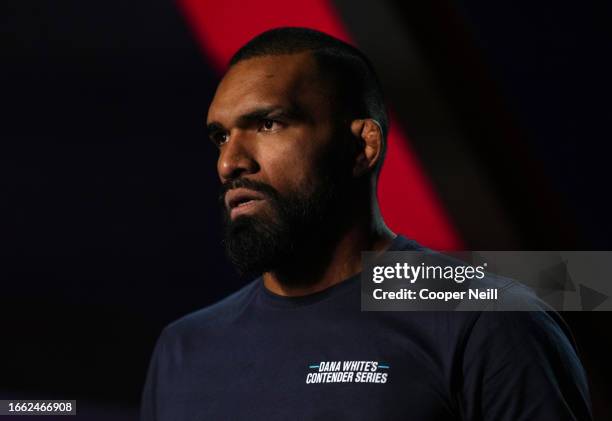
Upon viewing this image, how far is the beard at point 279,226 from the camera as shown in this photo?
142cm

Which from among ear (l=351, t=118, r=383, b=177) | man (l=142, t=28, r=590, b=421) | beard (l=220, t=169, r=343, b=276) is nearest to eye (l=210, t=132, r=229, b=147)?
man (l=142, t=28, r=590, b=421)

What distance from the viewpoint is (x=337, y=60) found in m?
1.54

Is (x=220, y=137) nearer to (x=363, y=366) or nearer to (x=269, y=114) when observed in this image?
(x=269, y=114)

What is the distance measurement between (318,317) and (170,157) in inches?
34.0

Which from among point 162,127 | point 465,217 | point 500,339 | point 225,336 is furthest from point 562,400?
point 162,127

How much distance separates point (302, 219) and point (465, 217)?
0.70 meters

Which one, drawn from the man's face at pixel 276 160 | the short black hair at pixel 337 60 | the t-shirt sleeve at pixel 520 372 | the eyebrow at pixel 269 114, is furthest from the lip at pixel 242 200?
the t-shirt sleeve at pixel 520 372

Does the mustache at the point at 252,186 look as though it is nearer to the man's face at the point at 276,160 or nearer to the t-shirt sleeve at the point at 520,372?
the man's face at the point at 276,160

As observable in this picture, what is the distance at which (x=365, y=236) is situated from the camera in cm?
147

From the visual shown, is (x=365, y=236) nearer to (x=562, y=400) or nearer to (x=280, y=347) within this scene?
(x=280, y=347)

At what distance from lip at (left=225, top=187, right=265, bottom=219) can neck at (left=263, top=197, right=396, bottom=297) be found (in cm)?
14

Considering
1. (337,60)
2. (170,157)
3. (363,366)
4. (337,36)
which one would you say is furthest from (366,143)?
(170,157)

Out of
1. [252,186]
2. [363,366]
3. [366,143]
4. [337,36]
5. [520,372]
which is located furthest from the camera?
[337,36]

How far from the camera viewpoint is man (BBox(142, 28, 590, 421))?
48.4 inches
